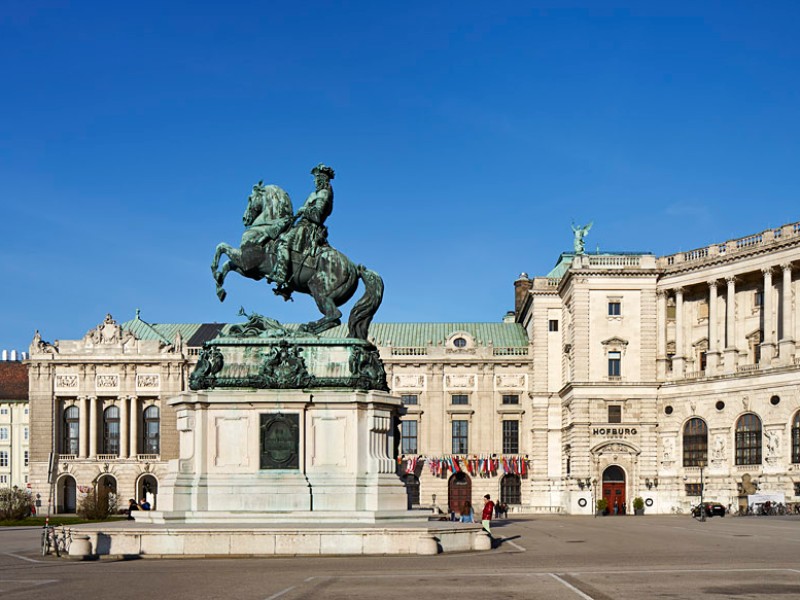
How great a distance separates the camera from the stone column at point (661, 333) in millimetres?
88938

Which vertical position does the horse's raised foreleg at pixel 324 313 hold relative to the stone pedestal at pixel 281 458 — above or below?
above

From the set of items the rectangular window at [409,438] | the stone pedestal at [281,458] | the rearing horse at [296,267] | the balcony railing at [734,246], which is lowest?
the rectangular window at [409,438]

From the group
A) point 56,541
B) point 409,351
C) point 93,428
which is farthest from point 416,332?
point 56,541

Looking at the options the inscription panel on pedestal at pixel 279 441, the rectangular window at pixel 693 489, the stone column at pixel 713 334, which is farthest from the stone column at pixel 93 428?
the inscription panel on pedestal at pixel 279 441

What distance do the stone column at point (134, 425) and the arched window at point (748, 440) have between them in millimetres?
52231

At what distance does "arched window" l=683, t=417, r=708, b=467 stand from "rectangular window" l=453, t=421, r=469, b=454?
22.7m

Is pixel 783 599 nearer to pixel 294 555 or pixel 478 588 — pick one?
pixel 478 588

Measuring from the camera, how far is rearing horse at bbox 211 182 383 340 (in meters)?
35.7

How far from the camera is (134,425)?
354 ft

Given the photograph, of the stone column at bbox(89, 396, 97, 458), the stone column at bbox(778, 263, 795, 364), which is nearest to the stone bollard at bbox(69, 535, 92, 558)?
the stone column at bbox(778, 263, 795, 364)

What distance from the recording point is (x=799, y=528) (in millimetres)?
51250

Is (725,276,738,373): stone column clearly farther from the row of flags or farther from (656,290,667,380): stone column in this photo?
the row of flags

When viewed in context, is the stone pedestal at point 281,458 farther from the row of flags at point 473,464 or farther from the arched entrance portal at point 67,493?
the arched entrance portal at point 67,493

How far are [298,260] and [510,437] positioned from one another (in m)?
70.5
